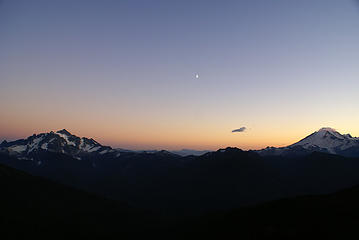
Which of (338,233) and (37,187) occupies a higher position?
(338,233)

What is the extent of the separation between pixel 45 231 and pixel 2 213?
3606 cm

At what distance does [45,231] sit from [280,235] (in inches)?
5163

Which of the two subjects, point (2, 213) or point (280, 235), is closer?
point (280, 235)

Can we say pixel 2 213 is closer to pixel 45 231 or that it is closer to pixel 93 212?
pixel 45 231

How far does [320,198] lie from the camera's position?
274ft

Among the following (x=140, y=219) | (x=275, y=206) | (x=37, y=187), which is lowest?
(x=140, y=219)

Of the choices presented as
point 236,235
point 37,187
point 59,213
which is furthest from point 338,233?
point 37,187

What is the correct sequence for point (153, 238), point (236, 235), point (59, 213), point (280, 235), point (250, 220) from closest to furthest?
point (280, 235)
point (236, 235)
point (250, 220)
point (153, 238)
point (59, 213)

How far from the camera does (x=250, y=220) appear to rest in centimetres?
8225

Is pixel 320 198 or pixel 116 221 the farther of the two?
pixel 116 221

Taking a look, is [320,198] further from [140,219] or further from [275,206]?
[140,219]

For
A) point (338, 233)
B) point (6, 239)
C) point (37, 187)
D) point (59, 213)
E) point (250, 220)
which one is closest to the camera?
point (338, 233)

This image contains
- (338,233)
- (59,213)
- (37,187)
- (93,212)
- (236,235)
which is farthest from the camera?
(37,187)

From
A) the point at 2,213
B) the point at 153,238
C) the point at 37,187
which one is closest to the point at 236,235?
the point at 153,238
